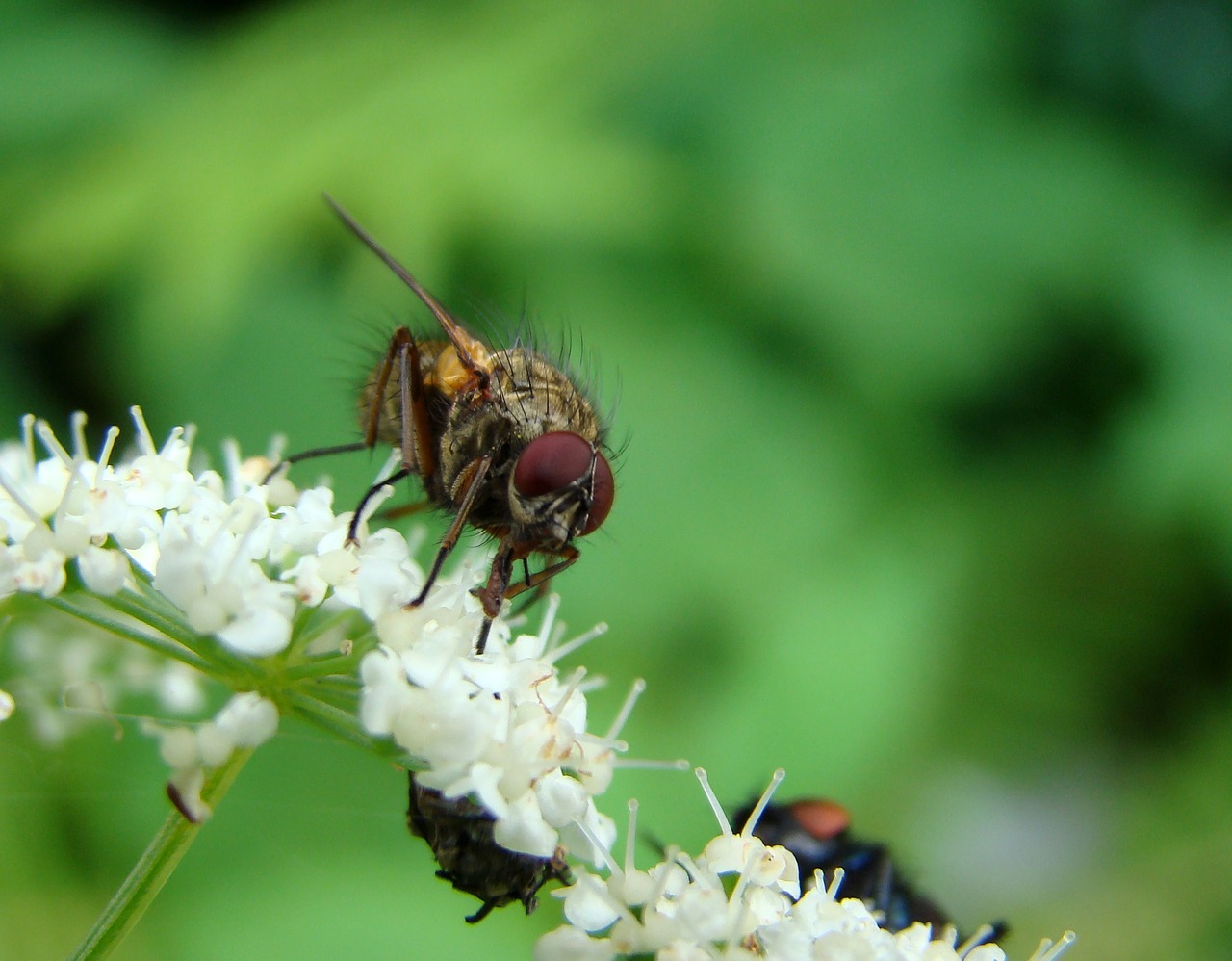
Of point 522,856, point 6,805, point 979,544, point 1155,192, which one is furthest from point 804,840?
point 1155,192

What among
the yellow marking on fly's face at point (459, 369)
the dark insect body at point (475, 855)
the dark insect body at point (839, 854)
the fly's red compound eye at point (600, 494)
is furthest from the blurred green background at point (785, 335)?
the dark insect body at point (475, 855)

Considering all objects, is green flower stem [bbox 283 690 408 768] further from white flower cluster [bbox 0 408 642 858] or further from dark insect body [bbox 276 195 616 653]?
dark insect body [bbox 276 195 616 653]


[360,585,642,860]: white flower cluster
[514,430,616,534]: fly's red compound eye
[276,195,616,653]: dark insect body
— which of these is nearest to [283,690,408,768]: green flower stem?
[360,585,642,860]: white flower cluster

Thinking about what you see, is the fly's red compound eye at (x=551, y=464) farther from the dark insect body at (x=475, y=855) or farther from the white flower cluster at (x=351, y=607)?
the dark insect body at (x=475, y=855)

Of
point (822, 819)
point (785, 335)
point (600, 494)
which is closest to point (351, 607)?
point (600, 494)

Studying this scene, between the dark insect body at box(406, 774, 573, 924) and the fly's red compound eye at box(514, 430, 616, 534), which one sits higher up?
the fly's red compound eye at box(514, 430, 616, 534)

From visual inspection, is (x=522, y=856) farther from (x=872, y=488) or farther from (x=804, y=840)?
(x=872, y=488)
